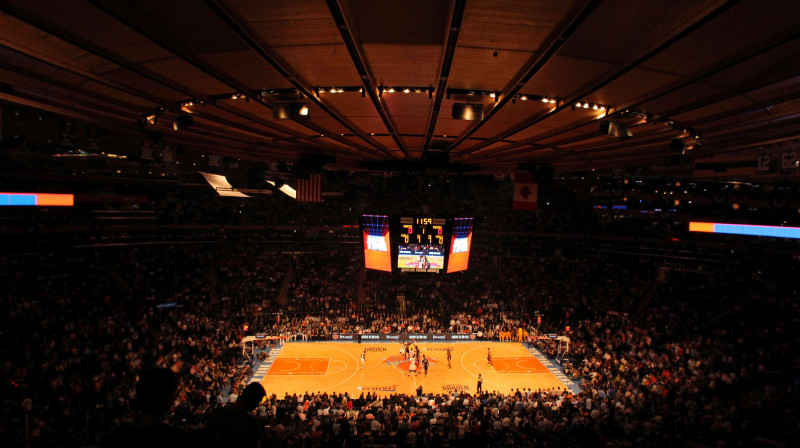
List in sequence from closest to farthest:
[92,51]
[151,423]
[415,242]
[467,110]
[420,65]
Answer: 1. [151,423]
2. [92,51]
3. [420,65]
4. [467,110]
5. [415,242]

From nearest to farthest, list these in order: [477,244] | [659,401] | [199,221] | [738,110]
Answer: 1. [738,110]
2. [659,401]
3. [199,221]
4. [477,244]

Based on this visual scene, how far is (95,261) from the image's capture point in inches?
1014

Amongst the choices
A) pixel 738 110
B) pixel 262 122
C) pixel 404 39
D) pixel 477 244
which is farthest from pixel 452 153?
pixel 477 244

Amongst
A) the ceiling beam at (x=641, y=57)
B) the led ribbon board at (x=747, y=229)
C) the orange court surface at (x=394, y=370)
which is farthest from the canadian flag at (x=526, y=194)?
the led ribbon board at (x=747, y=229)

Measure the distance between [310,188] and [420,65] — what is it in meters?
11.2

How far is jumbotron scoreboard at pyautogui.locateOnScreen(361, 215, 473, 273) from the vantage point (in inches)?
899

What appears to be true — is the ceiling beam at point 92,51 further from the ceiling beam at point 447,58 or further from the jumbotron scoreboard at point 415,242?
the jumbotron scoreboard at point 415,242

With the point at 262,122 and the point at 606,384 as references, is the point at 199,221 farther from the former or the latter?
the point at 606,384

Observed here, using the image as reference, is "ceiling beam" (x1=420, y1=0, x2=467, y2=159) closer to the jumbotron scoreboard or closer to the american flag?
the american flag

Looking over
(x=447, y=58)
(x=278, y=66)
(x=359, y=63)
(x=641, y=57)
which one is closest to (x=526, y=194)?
(x=641, y=57)

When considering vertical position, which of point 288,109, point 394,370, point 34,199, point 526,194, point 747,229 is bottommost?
point 394,370

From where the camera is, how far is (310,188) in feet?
52.2

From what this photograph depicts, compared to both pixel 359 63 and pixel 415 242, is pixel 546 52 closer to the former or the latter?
pixel 359 63

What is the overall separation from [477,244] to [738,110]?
99.6 ft
